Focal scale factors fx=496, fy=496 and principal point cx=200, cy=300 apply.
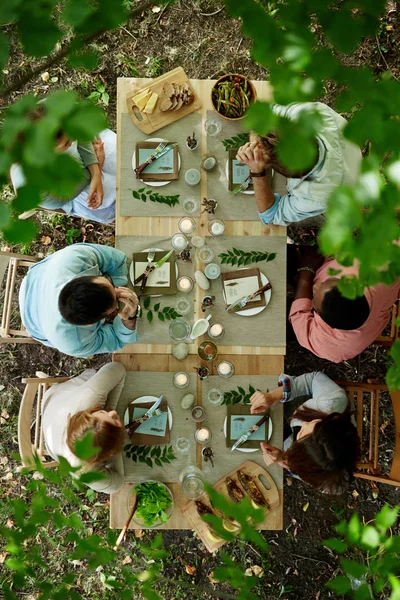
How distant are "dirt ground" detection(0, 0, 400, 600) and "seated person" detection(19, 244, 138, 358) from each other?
3.34 ft

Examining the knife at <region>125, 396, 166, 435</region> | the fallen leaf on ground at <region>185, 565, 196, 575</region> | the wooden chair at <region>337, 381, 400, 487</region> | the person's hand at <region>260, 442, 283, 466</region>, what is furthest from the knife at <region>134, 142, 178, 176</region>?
the fallen leaf on ground at <region>185, 565, 196, 575</region>

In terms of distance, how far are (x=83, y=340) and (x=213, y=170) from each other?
45.2 inches

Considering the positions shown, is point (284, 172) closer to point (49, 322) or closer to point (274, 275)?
point (274, 275)

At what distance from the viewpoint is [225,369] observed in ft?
8.66

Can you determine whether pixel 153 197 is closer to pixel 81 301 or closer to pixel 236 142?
pixel 236 142

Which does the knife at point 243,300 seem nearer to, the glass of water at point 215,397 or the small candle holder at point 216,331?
the small candle holder at point 216,331

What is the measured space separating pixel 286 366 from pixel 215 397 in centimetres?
100

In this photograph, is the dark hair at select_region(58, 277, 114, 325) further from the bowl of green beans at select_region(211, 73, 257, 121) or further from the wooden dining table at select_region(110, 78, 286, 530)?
the bowl of green beans at select_region(211, 73, 257, 121)

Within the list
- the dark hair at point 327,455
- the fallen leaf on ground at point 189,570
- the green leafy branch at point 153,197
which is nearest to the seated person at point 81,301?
the green leafy branch at point 153,197

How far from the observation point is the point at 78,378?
2.96 meters

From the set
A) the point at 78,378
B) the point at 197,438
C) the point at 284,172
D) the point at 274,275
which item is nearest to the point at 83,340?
the point at 78,378

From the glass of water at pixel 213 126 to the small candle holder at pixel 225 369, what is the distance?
49.4 inches

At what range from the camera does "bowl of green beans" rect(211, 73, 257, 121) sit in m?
2.63

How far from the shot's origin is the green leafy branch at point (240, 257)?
2670mm
